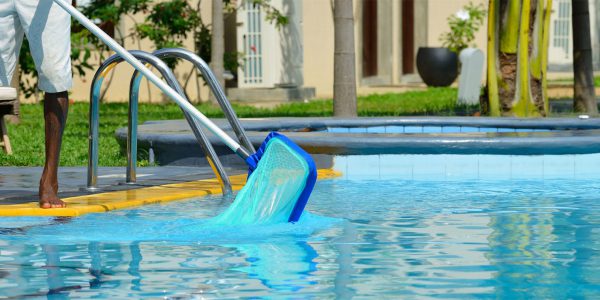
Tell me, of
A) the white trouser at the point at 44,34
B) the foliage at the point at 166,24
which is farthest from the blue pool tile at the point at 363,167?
the foliage at the point at 166,24

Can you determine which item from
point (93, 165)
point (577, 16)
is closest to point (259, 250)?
point (93, 165)

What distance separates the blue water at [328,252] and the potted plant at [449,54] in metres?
17.1

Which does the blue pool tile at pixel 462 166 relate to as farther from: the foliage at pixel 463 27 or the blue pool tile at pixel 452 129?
the foliage at pixel 463 27

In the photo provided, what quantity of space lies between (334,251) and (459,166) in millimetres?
3462

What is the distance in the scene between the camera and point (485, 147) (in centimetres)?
830

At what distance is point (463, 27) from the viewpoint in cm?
2434

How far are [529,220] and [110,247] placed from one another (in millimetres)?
2138

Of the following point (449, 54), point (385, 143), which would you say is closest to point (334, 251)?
point (385, 143)

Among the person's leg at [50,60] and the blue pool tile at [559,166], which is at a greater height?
the person's leg at [50,60]

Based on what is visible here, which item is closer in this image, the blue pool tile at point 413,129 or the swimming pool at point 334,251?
the swimming pool at point 334,251

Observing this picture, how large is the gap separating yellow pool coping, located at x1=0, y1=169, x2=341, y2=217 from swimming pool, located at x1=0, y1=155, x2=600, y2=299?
0.31 feet

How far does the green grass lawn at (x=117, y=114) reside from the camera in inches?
387

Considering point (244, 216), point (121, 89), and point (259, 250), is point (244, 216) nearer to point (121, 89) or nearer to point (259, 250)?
point (259, 250)

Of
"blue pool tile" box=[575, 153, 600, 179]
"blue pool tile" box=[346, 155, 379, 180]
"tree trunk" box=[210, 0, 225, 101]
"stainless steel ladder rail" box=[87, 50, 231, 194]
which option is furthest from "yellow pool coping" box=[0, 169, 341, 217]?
"tree trunk" box=[210, 0, 225, 101]
